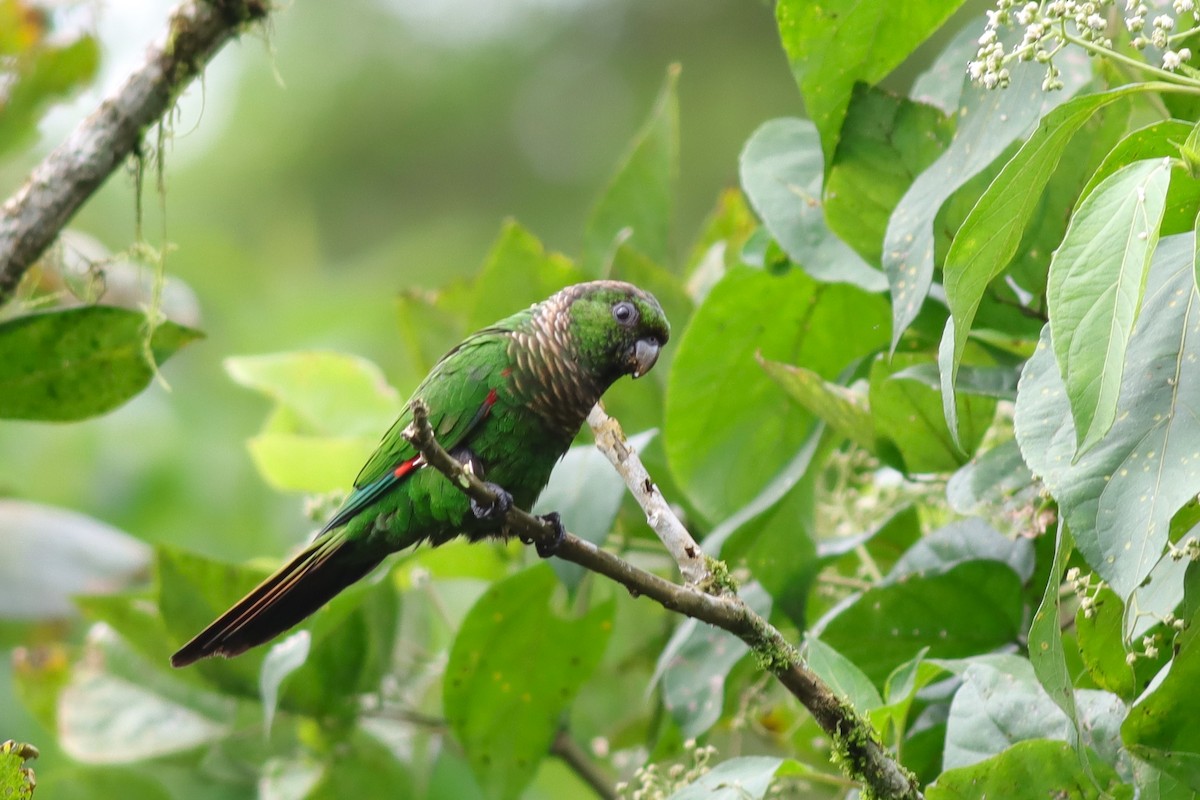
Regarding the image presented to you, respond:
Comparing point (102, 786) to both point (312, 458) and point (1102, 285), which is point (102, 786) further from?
point (1102, 285)

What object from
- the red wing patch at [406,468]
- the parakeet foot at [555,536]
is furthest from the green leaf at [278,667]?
the parakeet foot at [555,536]

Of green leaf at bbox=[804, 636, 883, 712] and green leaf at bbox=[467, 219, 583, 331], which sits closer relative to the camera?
green leaf at bbox=[804, 636, 883, 712]

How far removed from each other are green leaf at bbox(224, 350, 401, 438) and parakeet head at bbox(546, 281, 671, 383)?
102 cm

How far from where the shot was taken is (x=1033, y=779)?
1.78 metres

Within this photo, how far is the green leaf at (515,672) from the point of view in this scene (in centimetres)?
281

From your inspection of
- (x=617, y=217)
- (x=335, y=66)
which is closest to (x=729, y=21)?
(x=335, y=66)

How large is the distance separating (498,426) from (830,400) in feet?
2.60

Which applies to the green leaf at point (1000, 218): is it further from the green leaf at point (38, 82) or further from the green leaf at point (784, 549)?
the green leaf at point (38, 82)

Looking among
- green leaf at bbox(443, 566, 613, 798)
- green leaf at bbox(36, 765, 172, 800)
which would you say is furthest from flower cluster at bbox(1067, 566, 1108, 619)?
green leaf at bbox(36, 765, 172, 800)

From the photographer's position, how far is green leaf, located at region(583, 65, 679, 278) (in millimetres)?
3355

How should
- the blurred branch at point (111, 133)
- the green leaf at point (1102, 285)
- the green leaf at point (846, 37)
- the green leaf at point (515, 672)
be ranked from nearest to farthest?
the green leaf at point (1102, 285) → the green leaf at point (846, 37) → the blurred branch at point (111, 133) → the green leaf at point (515, 672)

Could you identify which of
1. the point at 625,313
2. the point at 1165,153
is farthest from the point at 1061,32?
the point at 625,313

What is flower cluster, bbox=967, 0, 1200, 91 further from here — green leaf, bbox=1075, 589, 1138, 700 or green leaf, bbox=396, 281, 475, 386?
green leaf, bbox=396, 281, 475, 386

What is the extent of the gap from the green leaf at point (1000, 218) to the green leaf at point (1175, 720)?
1.72 ft
